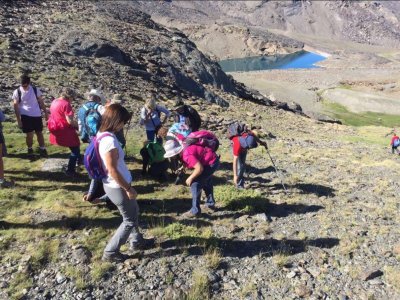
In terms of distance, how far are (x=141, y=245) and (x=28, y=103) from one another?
4949mm

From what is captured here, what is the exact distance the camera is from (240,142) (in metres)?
9.11

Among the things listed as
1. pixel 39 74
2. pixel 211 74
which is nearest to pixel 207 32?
pixel 211 74

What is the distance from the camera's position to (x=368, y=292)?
6.45 metres

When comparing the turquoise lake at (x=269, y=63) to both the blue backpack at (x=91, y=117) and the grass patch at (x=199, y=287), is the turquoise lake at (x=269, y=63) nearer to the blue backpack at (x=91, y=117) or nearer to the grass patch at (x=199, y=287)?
the blue backpack at (x=91, y=117)

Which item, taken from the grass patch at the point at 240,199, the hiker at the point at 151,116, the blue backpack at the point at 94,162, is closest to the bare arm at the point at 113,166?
the blue backpack at the point at 94,162

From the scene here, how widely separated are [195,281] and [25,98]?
612 cm

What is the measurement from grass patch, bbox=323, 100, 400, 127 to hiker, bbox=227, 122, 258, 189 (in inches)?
1677

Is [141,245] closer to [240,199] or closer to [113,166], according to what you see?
[113,166]

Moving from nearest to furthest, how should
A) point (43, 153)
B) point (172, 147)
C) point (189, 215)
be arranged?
point (172, 147) < point (189, 215) < point (43, 153)

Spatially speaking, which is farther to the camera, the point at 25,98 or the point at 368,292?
the point at 25,98

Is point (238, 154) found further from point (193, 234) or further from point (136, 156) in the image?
point (136, 156)

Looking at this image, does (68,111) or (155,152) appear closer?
(68,111)

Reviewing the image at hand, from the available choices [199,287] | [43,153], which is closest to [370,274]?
[199,287]

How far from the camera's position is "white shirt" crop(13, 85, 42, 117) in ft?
30.9
